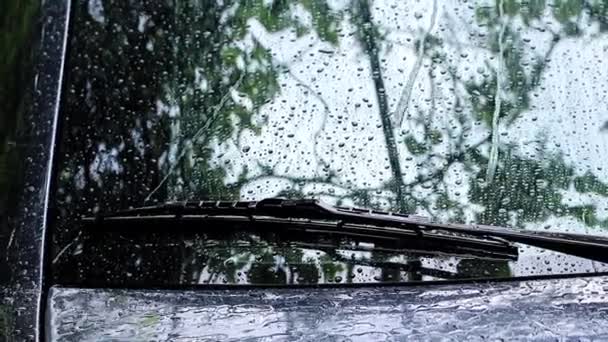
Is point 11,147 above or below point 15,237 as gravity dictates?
above

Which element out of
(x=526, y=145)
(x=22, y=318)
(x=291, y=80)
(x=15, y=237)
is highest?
(x=291, y=80)

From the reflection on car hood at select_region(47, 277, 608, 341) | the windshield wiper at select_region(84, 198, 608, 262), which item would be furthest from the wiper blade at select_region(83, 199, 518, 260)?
the reflection on car hood at select_region(47, 277, 608, 341)

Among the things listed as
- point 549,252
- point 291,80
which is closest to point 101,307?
point 291,80

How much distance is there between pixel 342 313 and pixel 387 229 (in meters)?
0.25

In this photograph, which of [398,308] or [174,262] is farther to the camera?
[174,262]

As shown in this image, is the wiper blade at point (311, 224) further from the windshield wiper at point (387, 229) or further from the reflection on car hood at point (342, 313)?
the reflection on car hood at point (342, 313)

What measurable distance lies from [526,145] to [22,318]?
1.14 meters

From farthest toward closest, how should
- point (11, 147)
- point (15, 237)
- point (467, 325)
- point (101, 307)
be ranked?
point (11, 147)
point (15, 237)
point (101, 307)
point (467, 325)

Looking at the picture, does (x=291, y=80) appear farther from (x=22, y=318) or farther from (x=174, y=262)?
(x=22, y=318)

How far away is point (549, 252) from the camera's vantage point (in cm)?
217

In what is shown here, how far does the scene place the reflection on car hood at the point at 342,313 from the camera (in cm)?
193

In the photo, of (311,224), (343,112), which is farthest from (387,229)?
A: (343,112)

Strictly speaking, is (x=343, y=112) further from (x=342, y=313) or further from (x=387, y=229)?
(x=342, y=313)

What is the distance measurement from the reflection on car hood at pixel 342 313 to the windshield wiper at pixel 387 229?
0.28 ft
